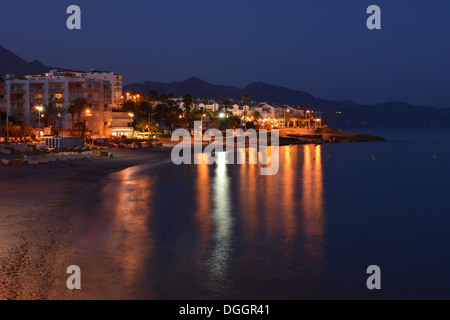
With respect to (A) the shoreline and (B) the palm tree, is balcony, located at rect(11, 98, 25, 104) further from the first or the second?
(B) the palm tree

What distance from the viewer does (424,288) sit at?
13.2 meters

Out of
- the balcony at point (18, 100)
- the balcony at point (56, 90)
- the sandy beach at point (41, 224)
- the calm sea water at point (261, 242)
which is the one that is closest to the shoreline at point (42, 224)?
the sandy beach at point (41, 224)

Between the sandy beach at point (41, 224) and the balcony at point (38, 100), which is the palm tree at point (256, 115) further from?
the sandy beach at point (41, 224)

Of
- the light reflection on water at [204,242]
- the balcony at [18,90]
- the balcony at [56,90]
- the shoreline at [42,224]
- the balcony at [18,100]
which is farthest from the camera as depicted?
the balcony at [18,100]

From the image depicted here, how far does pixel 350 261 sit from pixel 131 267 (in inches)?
304

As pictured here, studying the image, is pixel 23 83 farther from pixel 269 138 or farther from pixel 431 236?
pixel 431 236

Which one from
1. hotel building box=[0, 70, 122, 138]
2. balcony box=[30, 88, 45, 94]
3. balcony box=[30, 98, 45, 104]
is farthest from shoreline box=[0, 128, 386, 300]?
balcony box=[30, 88, 45, 94]

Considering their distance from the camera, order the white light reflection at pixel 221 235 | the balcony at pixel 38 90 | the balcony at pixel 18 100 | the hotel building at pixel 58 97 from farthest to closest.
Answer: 1. the balcony at pixel 18 100
2. the balcony at pixel 38 90
3. the hotel building at pixel 58 97
4. the white light reflection at pixel 221 235

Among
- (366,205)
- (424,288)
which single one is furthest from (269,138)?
(424,288)
